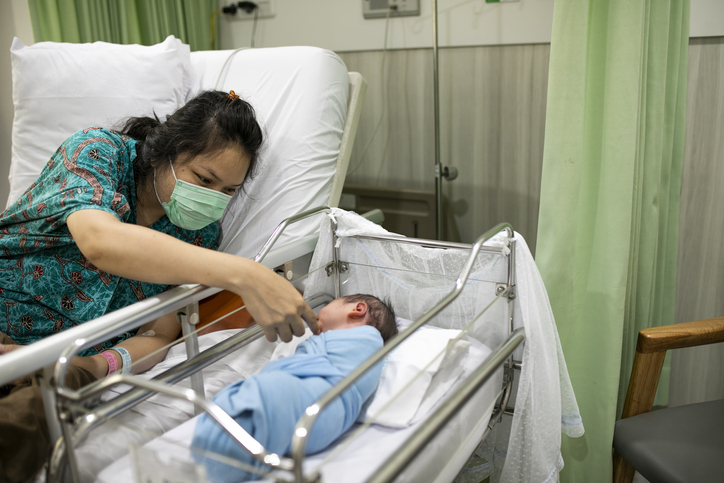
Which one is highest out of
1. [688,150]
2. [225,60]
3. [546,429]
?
[225,60]

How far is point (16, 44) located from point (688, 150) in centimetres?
235

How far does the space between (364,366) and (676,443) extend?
93 centimetres

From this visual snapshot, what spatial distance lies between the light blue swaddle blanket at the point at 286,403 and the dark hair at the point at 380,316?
0.52 feet

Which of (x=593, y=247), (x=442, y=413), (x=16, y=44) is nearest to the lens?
(x=442, y=413)

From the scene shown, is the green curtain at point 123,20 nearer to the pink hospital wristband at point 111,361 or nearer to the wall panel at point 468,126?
the wall panel at point 468,126

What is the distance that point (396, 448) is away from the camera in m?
0.86

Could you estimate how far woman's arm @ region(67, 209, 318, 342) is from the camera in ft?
3.31

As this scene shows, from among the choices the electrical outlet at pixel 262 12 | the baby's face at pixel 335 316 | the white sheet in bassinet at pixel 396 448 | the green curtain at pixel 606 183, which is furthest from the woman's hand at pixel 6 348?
the electrical outlet at pixel 262 12

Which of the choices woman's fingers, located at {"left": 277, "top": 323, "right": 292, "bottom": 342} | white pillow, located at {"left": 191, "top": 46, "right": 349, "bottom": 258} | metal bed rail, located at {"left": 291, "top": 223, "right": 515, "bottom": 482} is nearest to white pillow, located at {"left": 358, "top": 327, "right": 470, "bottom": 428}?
metal bed rail, located at {"left": 291, "top": 223, "right": 515, "bottom": 482}

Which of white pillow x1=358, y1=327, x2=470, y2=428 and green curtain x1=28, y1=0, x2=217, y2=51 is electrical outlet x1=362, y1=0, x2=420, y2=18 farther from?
white pillow x1=358, y1=327, x2=470, y2=428

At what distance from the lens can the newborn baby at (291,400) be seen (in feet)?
2.62

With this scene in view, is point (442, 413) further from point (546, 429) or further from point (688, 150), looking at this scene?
point (688, 150)

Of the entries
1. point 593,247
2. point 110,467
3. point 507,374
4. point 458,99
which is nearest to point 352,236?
point 507,374

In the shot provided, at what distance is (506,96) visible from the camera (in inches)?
85.6
